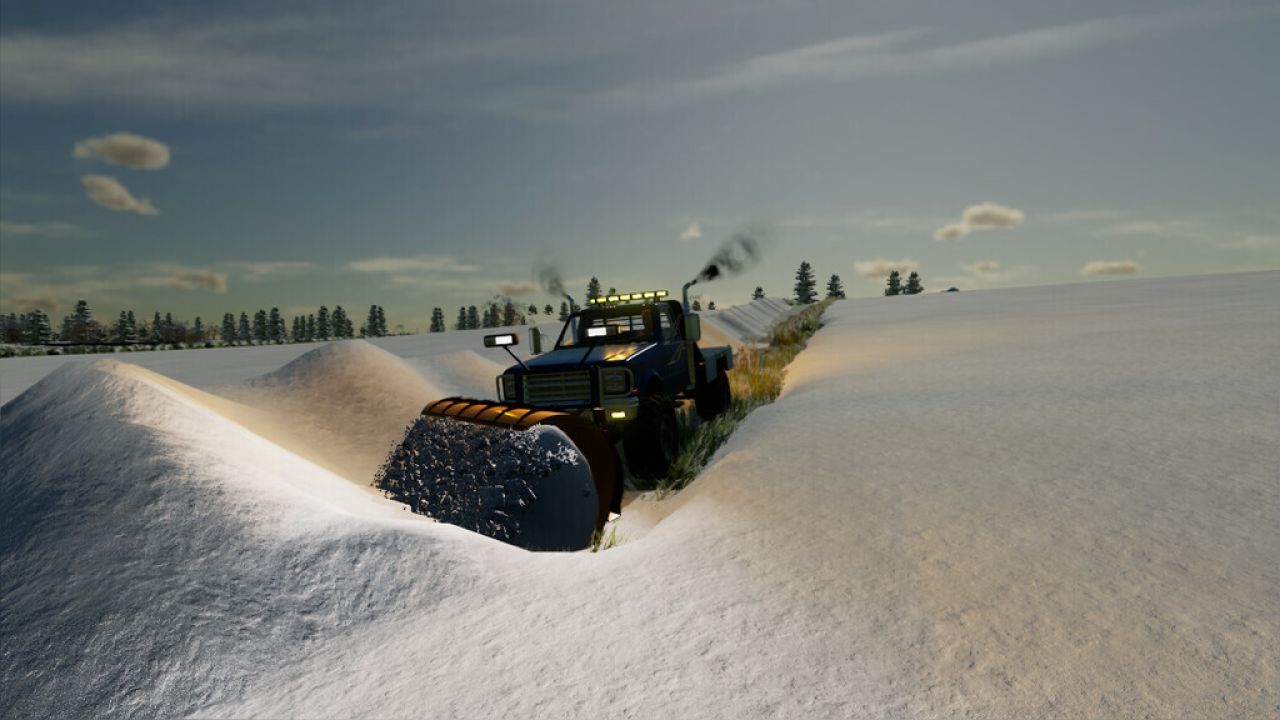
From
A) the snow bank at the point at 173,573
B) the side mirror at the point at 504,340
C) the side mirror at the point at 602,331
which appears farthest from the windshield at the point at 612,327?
the snow bank at the point at 173,573

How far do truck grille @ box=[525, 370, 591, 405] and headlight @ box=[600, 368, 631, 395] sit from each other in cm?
21

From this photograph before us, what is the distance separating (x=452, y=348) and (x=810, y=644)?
2321cm

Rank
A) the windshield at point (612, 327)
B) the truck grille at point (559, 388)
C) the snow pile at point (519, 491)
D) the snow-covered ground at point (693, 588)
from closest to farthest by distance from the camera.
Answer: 1. the snow-covered ground at point (693, 588)
2. the snow pile at point (519, 491)
3. the truck grille at point (559, 388)
4. the windshield at point (612, 327)

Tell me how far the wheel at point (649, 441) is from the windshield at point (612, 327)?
3.74ft

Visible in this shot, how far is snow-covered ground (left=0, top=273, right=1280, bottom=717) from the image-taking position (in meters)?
3.18

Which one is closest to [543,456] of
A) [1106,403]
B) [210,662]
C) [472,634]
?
[472,634]

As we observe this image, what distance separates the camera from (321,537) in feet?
13.9

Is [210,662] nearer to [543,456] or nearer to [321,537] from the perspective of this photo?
[321,537]

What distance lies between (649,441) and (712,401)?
10.9 ft

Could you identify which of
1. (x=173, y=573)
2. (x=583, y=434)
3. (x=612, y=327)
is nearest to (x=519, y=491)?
(x=583, y=434)

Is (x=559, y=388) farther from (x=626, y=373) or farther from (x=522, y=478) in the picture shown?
(x=522, y=478)

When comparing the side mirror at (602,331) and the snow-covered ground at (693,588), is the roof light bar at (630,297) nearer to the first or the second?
the side mirror at (602,331)

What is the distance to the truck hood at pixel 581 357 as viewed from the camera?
332 inches

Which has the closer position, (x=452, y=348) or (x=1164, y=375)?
(x=1164, y=375)
